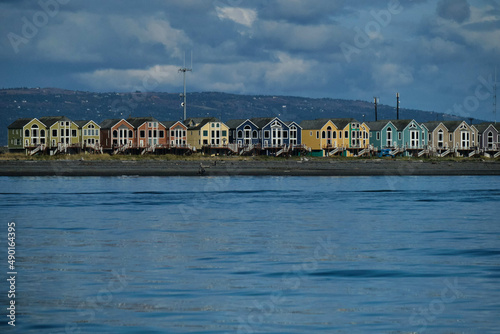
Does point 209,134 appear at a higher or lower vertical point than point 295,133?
lower

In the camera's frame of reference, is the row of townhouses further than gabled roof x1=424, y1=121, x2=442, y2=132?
No

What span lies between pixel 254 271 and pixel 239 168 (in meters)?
72.2

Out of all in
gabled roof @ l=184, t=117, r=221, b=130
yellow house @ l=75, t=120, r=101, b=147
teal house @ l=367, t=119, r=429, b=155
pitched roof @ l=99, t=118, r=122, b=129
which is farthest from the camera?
teal house @ l=367, t=119, r=429, b=155

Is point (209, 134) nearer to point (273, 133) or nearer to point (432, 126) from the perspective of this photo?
point (273, 133)

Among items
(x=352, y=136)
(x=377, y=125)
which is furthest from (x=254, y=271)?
(x=377, y=125)

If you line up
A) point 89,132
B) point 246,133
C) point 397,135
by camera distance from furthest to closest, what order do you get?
point 397,135 → point 246,133 → point 89,132

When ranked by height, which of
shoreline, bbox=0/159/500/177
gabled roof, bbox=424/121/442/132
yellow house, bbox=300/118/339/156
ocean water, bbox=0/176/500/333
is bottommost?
ocean water, bbox=0/176/500/333

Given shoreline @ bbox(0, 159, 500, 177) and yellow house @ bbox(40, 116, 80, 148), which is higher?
yellow house @ bbox(40, 116, 80, 148)

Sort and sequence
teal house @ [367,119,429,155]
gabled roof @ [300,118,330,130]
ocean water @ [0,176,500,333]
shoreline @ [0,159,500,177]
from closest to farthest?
ocean water @ [0,176,500,333], shoreline @ [0,159,500,177], gabled roof @ [300,118,330,130], teal house @ [367,119,429,155]

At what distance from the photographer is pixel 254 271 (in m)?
19.2

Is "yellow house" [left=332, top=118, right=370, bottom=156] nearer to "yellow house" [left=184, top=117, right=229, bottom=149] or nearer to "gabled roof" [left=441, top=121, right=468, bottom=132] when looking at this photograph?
"gabled roof" [left=441, top=121, right=468, bottom=132]

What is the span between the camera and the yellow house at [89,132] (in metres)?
124

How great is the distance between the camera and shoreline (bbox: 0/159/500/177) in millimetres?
85812

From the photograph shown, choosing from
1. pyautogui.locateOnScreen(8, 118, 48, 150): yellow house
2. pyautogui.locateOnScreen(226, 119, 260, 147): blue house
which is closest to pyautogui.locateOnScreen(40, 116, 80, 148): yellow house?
pyautogui.locateOnScreen(8, 118, 48, 150): yellow house
